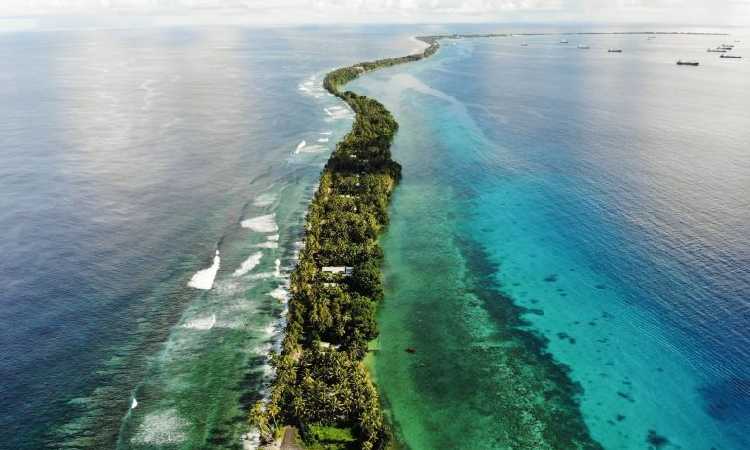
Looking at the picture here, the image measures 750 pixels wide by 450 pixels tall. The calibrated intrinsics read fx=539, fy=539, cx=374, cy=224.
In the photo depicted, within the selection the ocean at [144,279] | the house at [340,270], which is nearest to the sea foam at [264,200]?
the ocean at [144,279]

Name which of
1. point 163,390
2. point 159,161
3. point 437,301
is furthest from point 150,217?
point 437,301

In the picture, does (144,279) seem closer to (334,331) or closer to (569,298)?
(334,331)

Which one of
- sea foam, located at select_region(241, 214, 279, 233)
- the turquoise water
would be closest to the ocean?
sea foam, located at select_region(241, 214, 279, 233)

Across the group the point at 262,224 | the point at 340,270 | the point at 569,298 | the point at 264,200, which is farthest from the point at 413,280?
the point at 264,200

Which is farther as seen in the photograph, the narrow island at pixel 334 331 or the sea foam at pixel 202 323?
the sea foam at pixel 202 323

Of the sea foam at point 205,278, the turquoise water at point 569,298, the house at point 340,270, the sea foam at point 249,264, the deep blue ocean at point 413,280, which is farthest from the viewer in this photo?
the sea foam at point 249,264

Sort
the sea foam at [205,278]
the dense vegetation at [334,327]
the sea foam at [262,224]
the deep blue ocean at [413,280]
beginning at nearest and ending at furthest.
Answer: the dense vegetation at [334,327]
the deep blue ocean at [413,280]
the sea foam at [205,278]
the sea foam at [262,224]

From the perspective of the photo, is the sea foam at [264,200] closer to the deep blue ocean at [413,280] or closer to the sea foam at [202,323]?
the deep blue ocean at [413,280]
